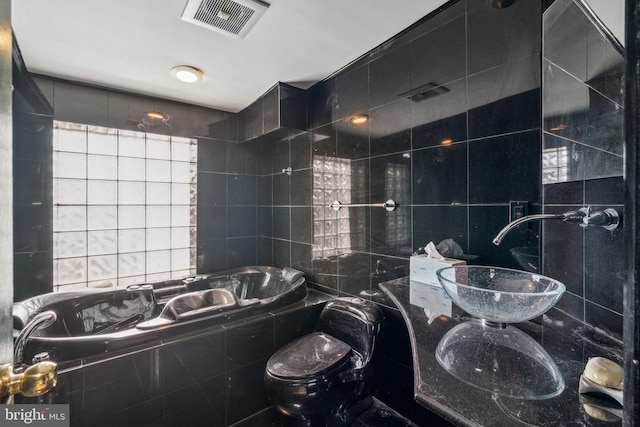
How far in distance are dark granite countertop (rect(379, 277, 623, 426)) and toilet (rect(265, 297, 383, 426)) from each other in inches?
26.3

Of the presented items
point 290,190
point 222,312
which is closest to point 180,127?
point 290,190

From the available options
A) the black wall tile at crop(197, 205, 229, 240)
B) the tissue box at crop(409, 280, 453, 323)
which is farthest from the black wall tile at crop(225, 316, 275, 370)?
the black wall tile at crop(197, 205, 229, 240)

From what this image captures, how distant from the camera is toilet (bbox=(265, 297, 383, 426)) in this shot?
56.2 inches

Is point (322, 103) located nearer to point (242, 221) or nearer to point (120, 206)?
point (242, 221)

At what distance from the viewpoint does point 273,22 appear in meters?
1.66

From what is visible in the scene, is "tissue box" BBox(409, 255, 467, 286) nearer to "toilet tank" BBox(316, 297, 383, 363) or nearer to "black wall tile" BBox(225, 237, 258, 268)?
"toilet tank" BBox(316, 297, 383, 363)

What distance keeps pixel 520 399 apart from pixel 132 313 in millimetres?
2653

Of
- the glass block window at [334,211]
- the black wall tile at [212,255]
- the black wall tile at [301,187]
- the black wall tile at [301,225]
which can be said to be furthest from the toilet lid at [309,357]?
the black wall tile at [212,255]

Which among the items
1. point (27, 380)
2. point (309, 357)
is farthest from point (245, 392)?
point (27, 380)

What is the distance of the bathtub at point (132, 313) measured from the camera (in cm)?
147

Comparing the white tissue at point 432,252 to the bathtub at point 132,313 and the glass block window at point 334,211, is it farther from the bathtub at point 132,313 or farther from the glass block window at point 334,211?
the bathtub at point 132,313

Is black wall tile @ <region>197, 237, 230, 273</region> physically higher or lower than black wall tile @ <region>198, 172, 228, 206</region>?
lower

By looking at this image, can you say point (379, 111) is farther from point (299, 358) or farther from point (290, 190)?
point (299, 358)

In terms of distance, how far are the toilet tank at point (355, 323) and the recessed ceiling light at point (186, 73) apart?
2181 mm
